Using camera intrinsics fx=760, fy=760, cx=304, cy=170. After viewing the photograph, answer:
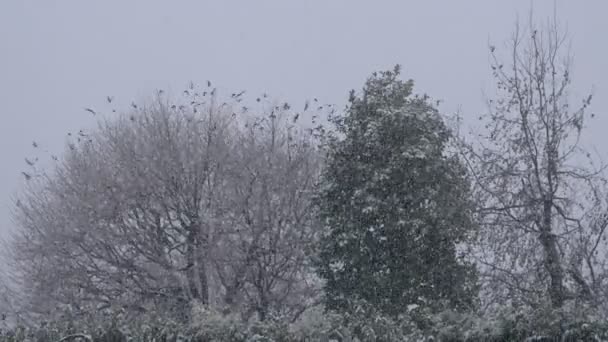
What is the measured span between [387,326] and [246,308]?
13.6 metres

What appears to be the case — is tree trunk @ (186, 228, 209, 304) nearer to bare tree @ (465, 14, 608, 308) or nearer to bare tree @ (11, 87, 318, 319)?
bare tree @ (11, 87, 318, 319)

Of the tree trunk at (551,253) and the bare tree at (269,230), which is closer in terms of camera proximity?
the tree trunk at (551,253)

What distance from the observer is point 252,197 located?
73.1 feet

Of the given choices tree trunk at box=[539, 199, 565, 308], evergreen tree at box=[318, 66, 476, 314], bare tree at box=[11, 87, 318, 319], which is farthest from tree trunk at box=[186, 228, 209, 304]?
tree trunk at box=[539, 199, 565, 308]

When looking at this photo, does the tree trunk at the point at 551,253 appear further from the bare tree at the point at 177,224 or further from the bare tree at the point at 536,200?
the bare tree at the point at 177,224

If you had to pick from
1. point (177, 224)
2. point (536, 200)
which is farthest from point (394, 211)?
point (177, 224)

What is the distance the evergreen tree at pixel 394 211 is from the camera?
46.6 feet

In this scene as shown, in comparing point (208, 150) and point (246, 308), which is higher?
point (208, 150)

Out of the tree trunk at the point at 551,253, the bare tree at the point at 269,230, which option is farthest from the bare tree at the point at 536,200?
the bare tree at the point at 269,230

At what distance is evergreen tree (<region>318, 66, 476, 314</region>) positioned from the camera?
14.2 meters

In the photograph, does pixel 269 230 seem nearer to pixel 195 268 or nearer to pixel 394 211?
pixel 195 268

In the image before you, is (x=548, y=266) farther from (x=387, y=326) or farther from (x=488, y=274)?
(x=387, y=326)

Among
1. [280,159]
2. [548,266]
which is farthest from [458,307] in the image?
[280,159]

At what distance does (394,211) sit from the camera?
14531 millimetres
